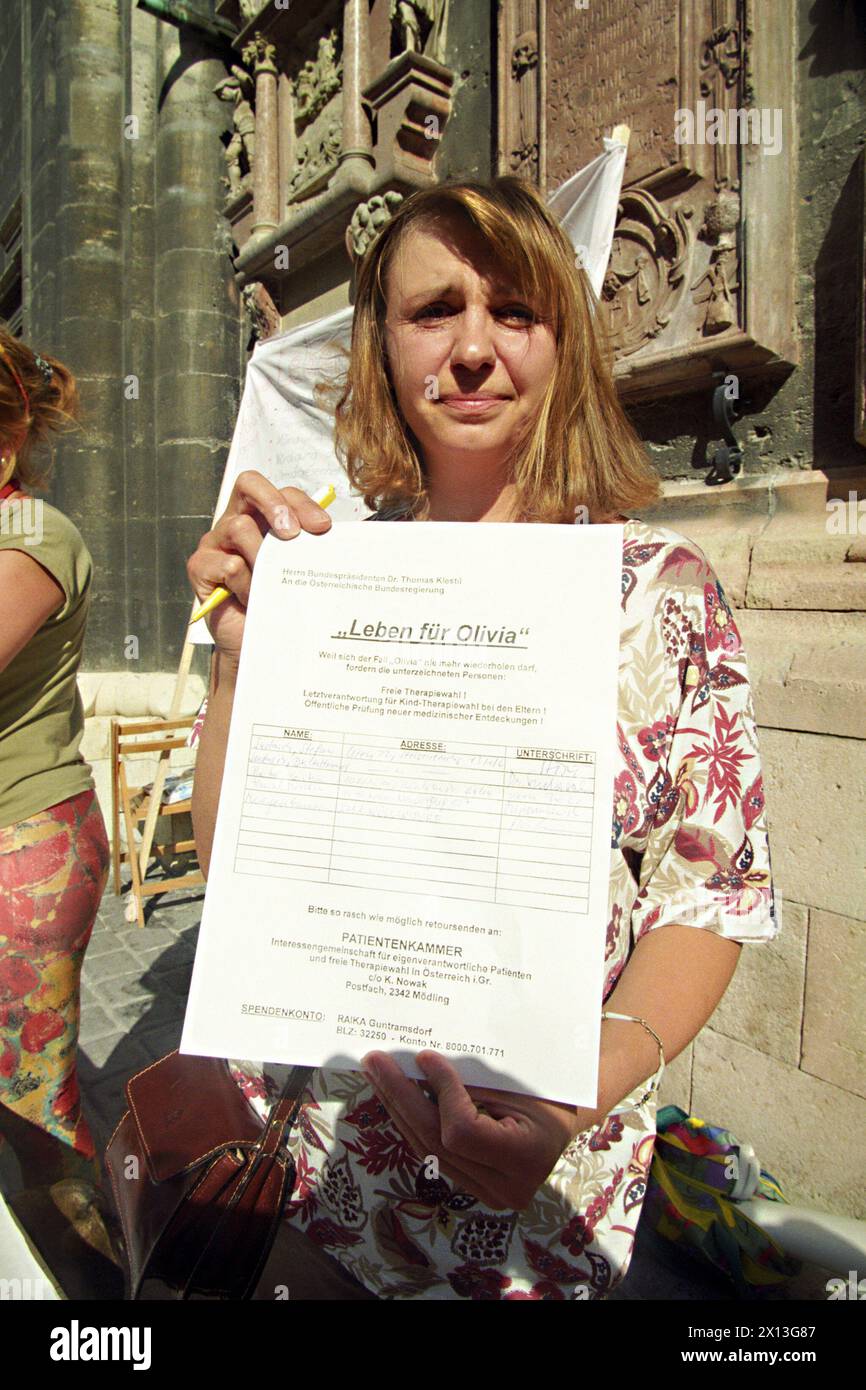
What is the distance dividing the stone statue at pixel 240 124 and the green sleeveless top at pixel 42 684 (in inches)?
224

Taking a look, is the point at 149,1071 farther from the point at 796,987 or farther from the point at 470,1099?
the point at 796,987

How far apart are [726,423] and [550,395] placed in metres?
2.09

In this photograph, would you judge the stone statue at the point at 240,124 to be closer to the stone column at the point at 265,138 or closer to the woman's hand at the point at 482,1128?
the stone column at the point at 265,138


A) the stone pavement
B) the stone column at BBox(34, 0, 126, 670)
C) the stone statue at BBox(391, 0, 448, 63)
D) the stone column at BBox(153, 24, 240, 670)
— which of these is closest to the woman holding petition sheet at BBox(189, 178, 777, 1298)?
the stone pavement

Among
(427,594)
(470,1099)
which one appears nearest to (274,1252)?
(470,1099)

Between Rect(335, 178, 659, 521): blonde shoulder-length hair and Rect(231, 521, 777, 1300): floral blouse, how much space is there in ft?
0.50

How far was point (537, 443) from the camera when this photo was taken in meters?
1.08

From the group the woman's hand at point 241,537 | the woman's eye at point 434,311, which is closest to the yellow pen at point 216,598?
the woman's hand at point 241,537

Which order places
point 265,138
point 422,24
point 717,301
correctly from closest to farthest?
point 717,301 < point 422,24 < point 265,138

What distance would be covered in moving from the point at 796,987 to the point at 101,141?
28.8ft

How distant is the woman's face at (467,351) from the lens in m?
1.08

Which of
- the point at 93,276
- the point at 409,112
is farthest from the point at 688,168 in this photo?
the point at 93,276

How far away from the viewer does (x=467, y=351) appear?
41.4 inches

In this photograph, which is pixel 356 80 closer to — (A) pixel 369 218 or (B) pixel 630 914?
(A) pixel 369 218
